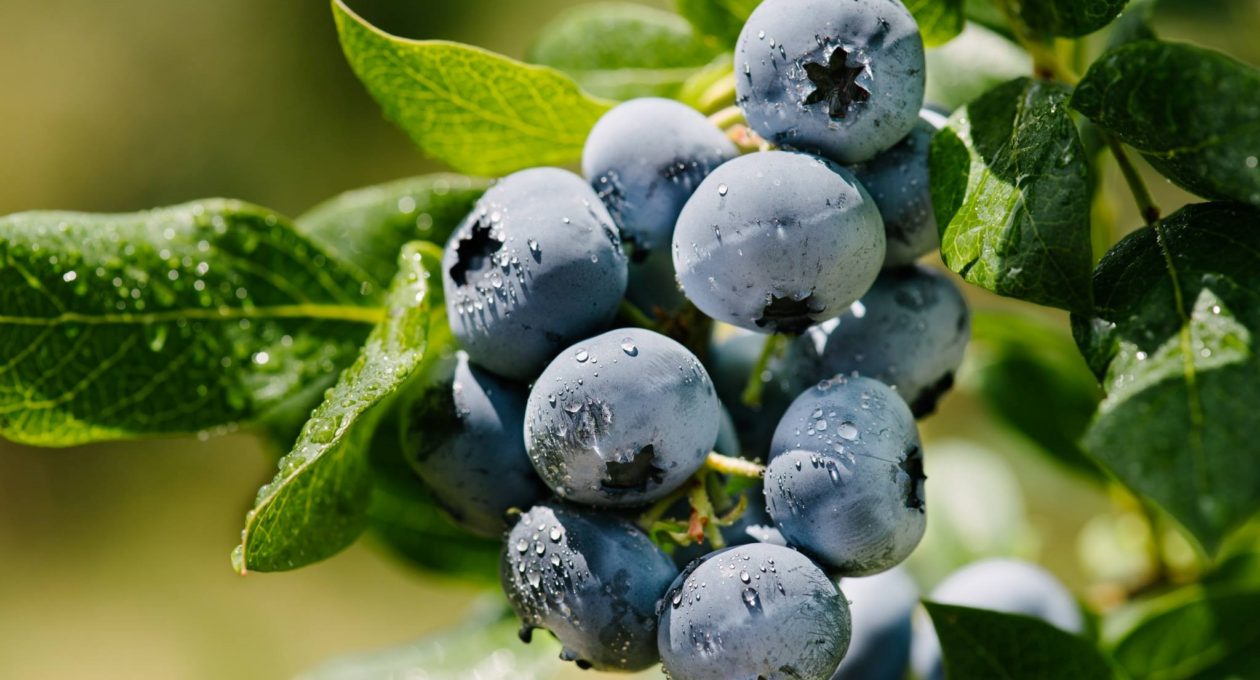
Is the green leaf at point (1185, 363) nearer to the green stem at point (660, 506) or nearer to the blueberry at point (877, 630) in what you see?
the green stem at point (660, 506)

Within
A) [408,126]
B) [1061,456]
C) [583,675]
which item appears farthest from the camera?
[583,675]

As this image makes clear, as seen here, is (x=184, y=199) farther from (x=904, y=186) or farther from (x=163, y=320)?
(x=904, y=186)

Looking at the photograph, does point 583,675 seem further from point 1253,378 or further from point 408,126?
point 1253,378

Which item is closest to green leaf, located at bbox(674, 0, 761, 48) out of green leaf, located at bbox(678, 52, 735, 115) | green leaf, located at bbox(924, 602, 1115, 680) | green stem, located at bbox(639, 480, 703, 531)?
green leaf, located at bbox(678, 52, 735, 115)

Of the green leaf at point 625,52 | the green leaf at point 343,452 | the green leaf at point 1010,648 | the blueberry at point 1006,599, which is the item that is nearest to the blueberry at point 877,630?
the blueberry at point 1006,599

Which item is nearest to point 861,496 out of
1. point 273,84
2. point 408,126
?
point 408,126

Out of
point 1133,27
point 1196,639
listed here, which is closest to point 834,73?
point 1133,27

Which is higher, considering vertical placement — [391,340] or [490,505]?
[391,340]
